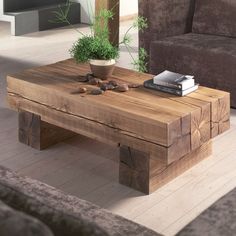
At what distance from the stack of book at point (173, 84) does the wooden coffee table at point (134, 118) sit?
0.12 ft

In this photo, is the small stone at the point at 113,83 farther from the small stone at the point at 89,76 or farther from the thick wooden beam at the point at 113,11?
the thick wooden beam at the point at 113,11

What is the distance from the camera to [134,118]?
2434 mm

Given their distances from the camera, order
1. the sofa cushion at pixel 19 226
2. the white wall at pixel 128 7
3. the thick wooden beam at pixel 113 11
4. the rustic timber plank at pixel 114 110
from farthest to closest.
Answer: the white wall at pixel 128 7
the thick wooden beam at pixel 113 11
the rustic timber plank at pixel 114 110
the sofa cushion at pixel 19 226

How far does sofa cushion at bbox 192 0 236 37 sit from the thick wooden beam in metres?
0.80

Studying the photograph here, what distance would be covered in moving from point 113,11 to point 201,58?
1453mm

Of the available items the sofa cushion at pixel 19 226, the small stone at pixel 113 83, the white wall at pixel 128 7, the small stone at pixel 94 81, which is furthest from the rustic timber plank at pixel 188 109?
the white wall at pixel 128 7

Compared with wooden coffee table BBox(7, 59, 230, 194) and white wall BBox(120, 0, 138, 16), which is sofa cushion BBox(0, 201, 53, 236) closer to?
wooden coffee table BBox(7, 59, 230, 194)

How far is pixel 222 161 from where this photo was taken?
2.93 meters

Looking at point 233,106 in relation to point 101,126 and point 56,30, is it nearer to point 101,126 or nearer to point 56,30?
point 101,126

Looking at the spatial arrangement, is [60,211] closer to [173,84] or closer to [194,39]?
[173,84]

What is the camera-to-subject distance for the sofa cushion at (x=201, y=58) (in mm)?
3766

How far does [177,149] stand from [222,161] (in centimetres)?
60

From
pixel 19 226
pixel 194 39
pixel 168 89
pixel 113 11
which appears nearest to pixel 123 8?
pixel 113 11

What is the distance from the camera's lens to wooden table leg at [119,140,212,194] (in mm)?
2512
